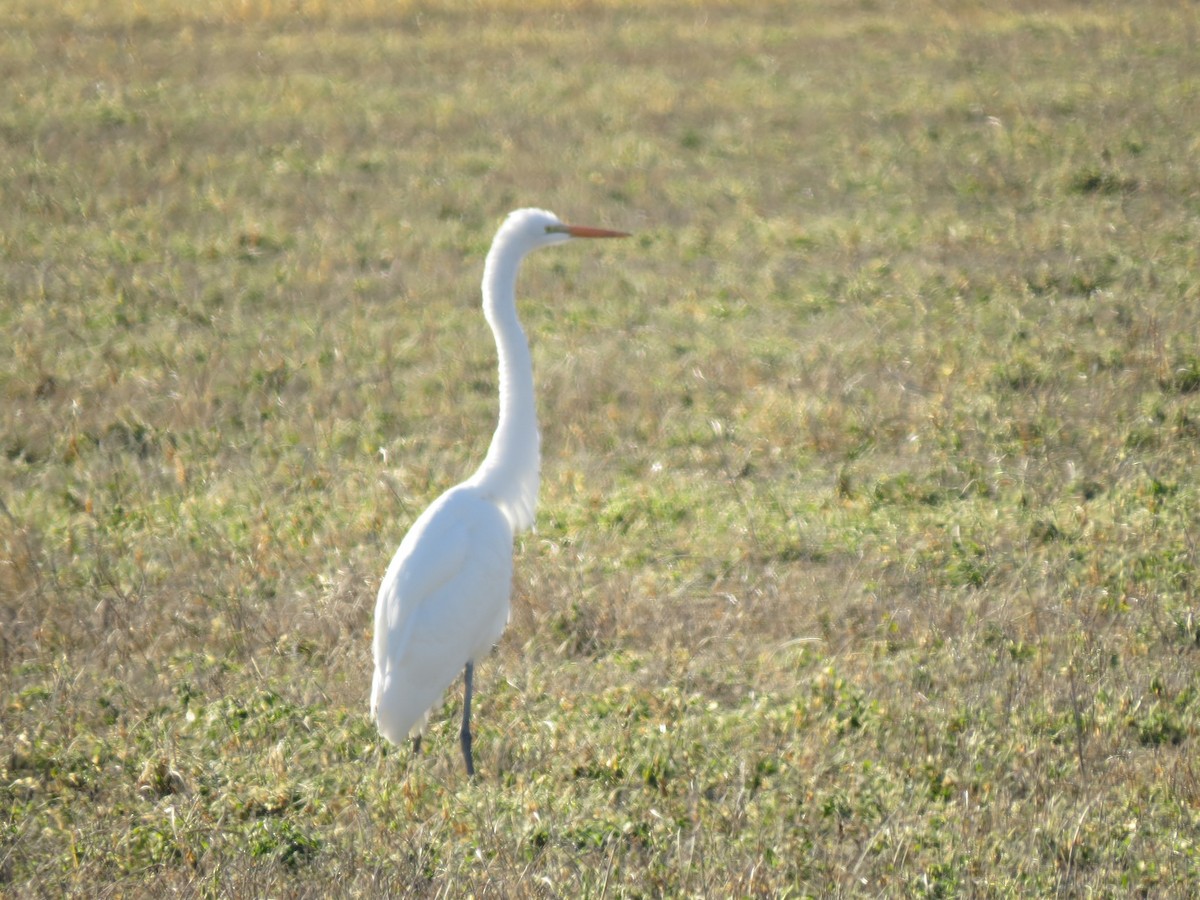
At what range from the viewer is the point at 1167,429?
650 cm

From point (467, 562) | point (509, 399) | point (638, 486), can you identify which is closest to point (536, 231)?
point (509, 399)

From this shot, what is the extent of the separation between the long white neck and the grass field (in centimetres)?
60

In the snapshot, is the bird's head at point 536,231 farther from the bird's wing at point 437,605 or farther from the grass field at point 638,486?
the grass field at point 638,486

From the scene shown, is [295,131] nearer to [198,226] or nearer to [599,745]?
[198,226]

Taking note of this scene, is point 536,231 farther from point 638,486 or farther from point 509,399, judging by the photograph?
point 638,486

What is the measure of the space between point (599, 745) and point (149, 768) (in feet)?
4.27

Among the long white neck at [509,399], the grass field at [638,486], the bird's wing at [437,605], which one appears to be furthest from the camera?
the long white neck at [509,399]

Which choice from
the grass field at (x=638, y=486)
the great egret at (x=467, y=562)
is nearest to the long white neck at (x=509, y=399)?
the great egret at (x=467, y=562)

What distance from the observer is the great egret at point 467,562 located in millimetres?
4266

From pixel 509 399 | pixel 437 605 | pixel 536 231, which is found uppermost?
pixel 536 231

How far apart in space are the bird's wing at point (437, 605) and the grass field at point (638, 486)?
20 cm

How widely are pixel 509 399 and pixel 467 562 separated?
59 cm

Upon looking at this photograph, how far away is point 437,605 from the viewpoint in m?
4.42

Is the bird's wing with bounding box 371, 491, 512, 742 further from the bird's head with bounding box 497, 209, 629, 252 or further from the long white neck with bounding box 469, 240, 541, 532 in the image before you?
the bird's head with bounding box 497, 209, 629, 252
